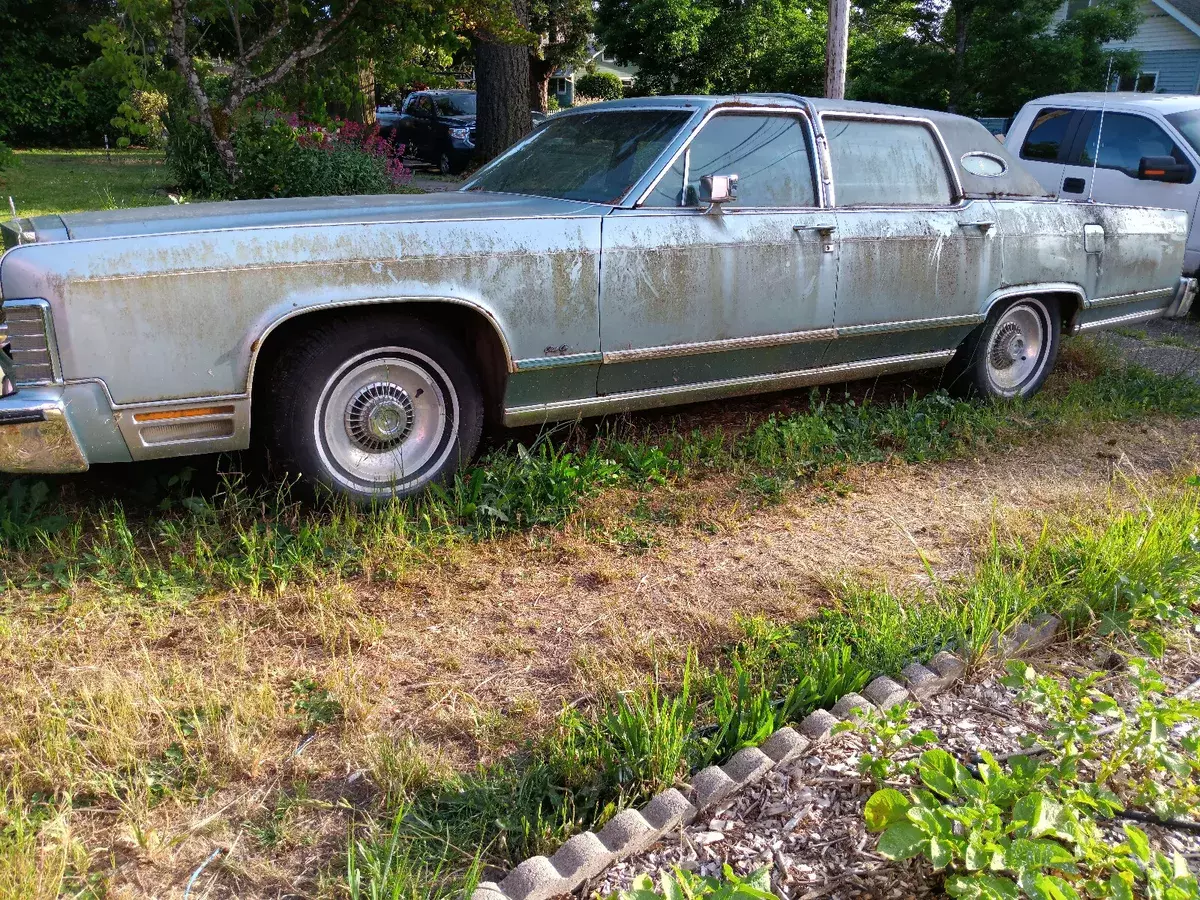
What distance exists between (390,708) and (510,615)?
0.62m

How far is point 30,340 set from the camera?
3.23m

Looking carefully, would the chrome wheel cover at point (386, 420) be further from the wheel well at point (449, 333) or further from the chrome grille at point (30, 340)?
the chrome grille at point (30, 340)

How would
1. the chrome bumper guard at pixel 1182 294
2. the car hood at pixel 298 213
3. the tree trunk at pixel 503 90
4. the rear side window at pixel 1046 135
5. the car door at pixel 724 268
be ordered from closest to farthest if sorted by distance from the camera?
the car hood at pixel 298 213, the car door at pixel 724 268, the chrome bumper guard at pixel 1182 294, the rear side window at pixel 1046 135, the tree trunk at pixel 503 90

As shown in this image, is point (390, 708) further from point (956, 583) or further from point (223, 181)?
point (223, 181)

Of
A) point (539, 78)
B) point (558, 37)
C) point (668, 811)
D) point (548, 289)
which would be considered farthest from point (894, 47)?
point (668, 811)

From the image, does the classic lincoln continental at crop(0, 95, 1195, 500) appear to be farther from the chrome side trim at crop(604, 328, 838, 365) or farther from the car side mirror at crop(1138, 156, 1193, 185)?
the car side mirror at crop(1138, 156, 1193, 185)

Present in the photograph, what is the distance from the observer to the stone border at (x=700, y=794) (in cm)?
212

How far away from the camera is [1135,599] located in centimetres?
327

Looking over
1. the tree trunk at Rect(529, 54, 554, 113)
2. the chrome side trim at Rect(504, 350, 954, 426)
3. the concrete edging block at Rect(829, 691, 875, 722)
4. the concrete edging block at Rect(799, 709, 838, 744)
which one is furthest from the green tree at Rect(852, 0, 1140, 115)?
the concrete edging block at Rect(799, 709, 838, 744)

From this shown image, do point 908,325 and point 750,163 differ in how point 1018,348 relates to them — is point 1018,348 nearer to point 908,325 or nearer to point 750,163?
point 908,325

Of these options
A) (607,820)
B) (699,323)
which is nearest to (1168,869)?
(607,820)

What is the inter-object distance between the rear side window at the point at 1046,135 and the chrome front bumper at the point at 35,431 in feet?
29.2

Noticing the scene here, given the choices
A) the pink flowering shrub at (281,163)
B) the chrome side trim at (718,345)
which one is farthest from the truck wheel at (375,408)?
the pink flowering shrub at (281,163)

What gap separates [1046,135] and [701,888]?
9311mm
